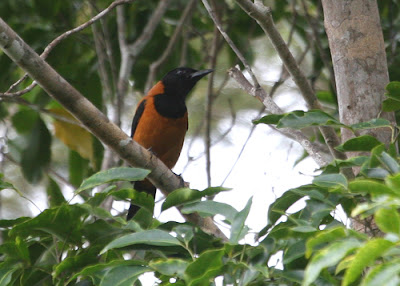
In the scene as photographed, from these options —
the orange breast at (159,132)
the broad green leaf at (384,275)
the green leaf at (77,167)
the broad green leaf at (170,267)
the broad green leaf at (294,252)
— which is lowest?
the broad green leaf at (384,275)

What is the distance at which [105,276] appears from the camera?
1.40 m

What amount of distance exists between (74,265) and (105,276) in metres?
0.25

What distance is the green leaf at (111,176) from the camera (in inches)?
64.4

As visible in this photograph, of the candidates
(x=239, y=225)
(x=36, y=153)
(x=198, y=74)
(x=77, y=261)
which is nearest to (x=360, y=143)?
(x=239, y=225)

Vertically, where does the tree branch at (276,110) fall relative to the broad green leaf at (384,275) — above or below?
above

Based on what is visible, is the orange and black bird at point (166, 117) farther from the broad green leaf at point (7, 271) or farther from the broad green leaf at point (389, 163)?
the broad green leaf at point (389, 163)

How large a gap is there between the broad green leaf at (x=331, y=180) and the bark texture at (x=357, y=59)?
3.48 ft

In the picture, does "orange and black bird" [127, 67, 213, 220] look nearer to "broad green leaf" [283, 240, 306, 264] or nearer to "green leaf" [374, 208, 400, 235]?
"broad green leaf" [283, 240, 306, 264]

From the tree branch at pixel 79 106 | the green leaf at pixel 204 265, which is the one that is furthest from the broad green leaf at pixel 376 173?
the tree branch at pixel 79 106

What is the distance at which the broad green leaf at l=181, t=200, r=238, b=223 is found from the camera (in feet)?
5.04

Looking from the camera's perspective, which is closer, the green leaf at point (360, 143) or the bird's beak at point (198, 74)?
the green leaf at point (360, 143)

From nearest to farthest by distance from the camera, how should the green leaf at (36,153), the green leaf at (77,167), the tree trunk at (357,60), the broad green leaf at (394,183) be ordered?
1. the broad green leaf at (394,183)
2. the tree trunk at (357,60)
3. the green leaf at (36,153)
4. the green leaf at (77,167)

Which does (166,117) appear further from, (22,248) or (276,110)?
(22,248)

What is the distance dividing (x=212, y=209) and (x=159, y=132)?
304 centimetres
